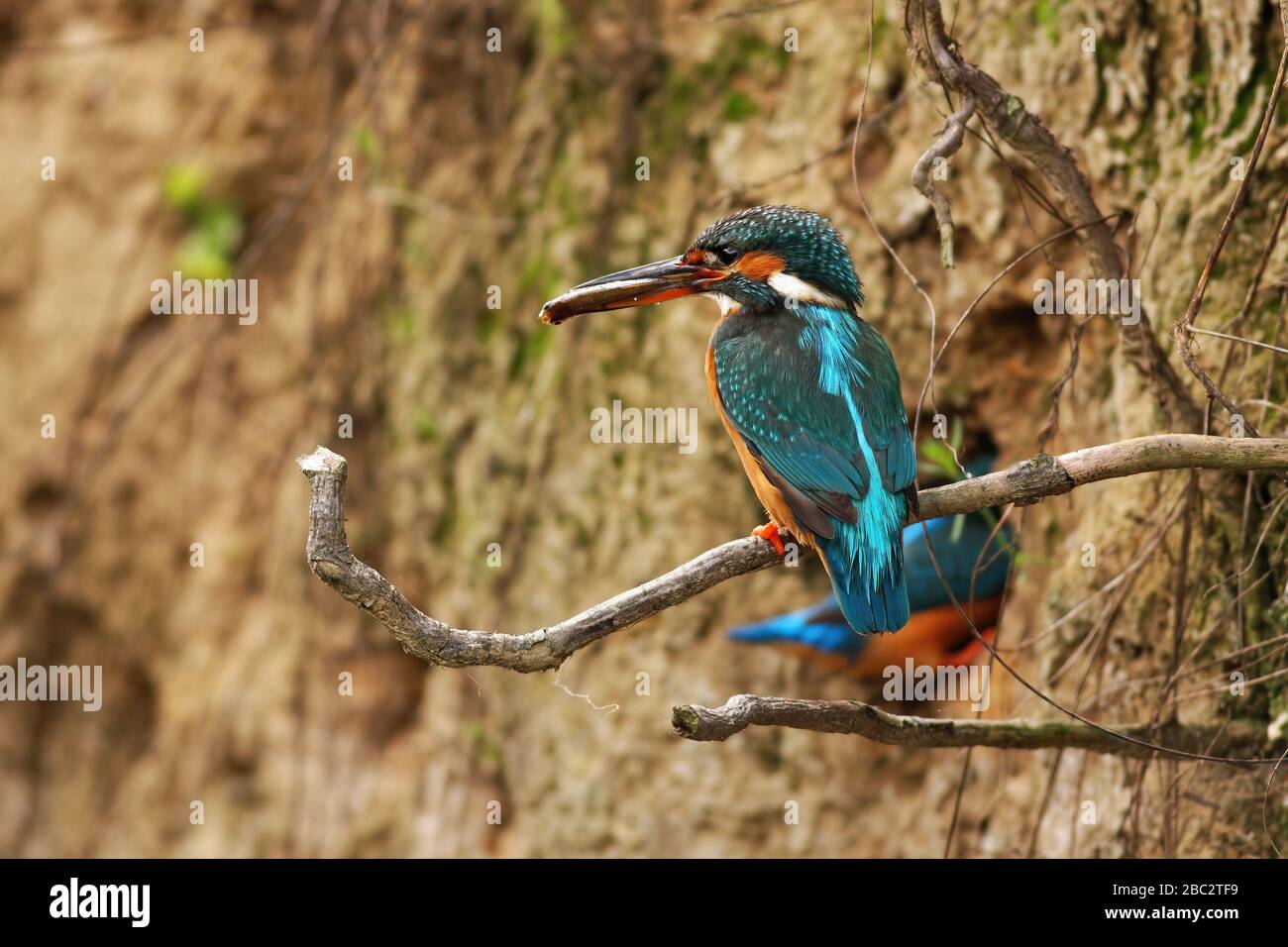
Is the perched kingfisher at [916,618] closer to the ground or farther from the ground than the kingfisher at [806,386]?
closer to the ground

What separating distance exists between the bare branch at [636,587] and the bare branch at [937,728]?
7.9 inches

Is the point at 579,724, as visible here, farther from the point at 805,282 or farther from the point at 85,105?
the point at 85,105

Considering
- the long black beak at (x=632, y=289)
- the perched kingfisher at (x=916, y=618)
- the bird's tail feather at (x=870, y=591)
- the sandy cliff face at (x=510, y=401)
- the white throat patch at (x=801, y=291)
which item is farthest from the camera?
the perched kingfisher at (x=916, y=618)

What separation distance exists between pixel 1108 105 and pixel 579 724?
244 centimetres

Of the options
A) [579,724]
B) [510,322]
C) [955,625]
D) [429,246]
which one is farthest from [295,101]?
[955,625]

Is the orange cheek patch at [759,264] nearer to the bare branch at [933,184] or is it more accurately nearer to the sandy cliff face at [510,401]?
the sandy cliff face at [510,401]

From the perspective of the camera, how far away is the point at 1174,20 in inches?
125

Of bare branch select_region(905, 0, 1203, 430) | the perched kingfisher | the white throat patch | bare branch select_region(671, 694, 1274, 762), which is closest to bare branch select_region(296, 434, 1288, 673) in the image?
bare branch select_region(671, 694, 1274, 762)

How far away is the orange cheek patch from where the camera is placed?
3.11m

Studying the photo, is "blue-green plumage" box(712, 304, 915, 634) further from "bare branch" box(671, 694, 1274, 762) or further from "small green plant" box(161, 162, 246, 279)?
"small green plant" box(161, 162, 246, 279)

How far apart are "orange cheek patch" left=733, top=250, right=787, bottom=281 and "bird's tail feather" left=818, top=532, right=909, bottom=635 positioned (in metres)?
0.72

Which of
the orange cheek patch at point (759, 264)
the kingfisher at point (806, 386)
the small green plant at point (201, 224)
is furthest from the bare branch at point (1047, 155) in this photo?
the small green plant at point (201, 224)

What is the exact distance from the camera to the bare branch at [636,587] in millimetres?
1992

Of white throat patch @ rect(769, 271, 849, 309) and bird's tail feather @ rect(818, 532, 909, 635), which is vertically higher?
white throat patch @ rect(769, 271, 849, 309)
